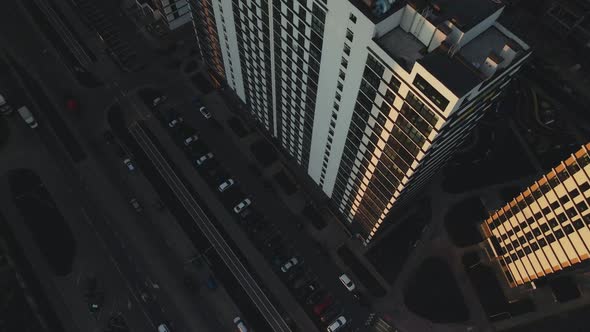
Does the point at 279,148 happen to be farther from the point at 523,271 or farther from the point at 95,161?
the point at 523,271

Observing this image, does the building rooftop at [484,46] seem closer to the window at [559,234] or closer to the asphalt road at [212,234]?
the window at [559,234]

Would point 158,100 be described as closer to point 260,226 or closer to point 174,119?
point 174,119

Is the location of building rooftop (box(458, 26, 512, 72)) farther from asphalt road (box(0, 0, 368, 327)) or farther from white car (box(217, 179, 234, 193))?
white car (box(217, 179, 234, 193))

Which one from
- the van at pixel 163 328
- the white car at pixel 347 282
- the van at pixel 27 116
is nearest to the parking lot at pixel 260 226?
the white car at pixel 347 282

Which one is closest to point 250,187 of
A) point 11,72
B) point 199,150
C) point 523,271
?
point 199,150

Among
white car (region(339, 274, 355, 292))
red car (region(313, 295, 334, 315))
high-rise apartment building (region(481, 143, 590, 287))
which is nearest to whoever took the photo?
high-rise apartment building (region(481, 143, 590, 287))

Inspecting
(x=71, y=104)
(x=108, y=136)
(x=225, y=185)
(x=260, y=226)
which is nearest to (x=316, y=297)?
(x=260, y=226)

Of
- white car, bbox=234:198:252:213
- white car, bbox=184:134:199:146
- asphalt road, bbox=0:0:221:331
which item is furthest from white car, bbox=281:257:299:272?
white car, bbox=184:134:199:146
